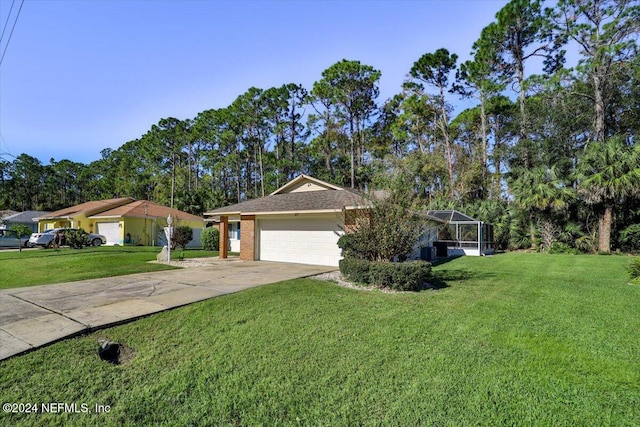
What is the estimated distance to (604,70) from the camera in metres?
19.8

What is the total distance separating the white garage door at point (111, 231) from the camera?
88.3ft

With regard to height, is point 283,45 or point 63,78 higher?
point 283,45

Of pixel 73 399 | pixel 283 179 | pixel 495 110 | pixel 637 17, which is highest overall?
pixel 637 17

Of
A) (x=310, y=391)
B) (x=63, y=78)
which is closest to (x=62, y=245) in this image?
(x=63, y=78)

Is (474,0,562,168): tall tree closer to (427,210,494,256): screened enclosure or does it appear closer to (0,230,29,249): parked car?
(427,210,494,256): screened enclosure

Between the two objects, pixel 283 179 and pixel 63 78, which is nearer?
pixel 63 78

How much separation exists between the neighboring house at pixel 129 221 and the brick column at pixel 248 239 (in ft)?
38.7

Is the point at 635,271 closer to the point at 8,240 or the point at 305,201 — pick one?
the point at 305,201

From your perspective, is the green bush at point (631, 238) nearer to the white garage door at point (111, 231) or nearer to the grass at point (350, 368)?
the grass at point (350, 368)

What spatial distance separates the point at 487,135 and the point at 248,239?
26822mm

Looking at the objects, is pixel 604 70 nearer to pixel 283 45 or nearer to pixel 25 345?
pixel 283 45

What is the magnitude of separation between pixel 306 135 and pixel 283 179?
558cm

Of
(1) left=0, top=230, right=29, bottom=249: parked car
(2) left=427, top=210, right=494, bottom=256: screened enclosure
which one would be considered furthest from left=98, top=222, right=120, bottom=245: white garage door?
(2) left=427, top=210, right=494, bottom=256: screened enclosure

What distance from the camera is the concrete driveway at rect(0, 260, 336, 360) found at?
16.1ft
